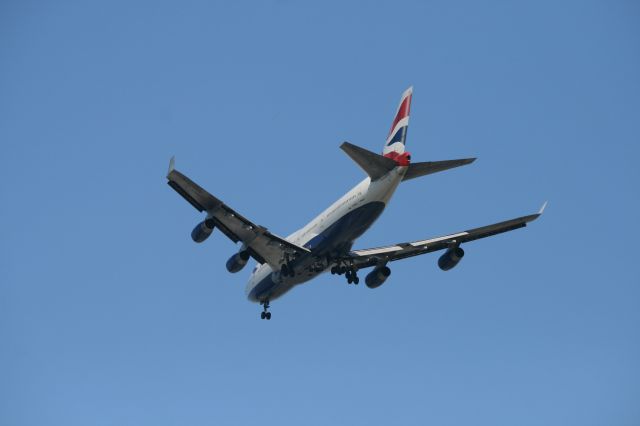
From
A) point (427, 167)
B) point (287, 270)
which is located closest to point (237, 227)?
point (287, 270)

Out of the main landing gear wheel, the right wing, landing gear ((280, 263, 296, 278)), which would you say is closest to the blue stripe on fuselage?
the right wing

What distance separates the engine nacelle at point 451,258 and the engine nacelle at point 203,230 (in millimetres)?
13394

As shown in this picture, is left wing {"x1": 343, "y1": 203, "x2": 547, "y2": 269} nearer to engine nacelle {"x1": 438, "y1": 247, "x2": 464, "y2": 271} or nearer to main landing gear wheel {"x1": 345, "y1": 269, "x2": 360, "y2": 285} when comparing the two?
engine nacelle {"x1": 438, "y1": 247, "x2": 464, "y2": 271}

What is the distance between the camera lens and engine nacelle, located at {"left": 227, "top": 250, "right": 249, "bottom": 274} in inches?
1826

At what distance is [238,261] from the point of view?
4644 cm

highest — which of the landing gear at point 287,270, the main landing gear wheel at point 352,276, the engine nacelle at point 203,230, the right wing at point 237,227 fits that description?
the right wing at point 237,227

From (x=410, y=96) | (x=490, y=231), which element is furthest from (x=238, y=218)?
(x=490, y=231)

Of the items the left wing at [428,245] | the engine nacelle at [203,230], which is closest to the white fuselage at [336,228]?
the left wing at [428,245]

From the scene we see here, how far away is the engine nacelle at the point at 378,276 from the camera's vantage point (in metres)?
49.7

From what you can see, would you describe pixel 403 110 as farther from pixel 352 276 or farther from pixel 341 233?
pixel 352 276

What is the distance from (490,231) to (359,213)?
9.88m

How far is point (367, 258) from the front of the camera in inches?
1919

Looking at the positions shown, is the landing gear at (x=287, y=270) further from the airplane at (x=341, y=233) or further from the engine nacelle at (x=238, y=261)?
the engine nacelle at (x=238, y=261)

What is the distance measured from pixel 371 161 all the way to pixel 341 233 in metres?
4.56
